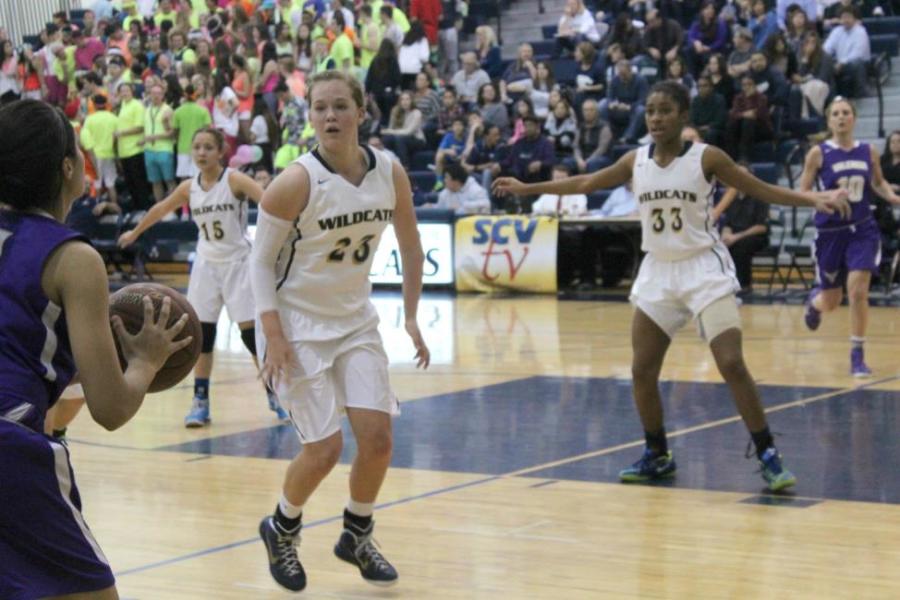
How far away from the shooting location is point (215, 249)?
9711mm

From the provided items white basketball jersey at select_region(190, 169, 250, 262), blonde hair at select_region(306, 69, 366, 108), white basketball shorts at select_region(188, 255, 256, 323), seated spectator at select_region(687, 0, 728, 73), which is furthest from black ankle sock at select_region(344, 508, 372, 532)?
seated spectator at select_region(687, 0, 728, 73)

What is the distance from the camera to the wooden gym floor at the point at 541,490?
575 centimetres

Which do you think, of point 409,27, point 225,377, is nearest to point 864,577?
point 225,377

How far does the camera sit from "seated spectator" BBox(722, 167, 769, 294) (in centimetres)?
1612

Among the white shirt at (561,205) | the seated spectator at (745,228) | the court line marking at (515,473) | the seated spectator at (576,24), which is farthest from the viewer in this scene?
the seated spectator at (576,24)

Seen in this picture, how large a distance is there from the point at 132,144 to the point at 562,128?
6470 mm

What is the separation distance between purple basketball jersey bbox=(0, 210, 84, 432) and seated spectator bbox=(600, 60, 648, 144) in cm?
1586

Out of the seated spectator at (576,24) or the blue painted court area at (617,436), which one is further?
the seated spectator at (576,24)

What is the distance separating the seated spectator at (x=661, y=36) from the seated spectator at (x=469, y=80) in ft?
8.88

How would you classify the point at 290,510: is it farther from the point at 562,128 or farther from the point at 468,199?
A: the point at 562,128

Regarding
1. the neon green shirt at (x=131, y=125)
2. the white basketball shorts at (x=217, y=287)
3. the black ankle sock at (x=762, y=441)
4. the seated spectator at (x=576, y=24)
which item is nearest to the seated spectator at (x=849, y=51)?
the seated spectator at (x=576, y=24)

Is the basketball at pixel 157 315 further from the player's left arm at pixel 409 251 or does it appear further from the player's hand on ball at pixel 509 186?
the player's hand on ball at pixel 509 186

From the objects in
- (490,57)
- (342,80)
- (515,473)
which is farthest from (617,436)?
(490,57)

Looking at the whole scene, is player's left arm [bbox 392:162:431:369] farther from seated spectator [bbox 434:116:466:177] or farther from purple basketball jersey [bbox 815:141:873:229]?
seated spectator [bbox 434:116:466:177]
